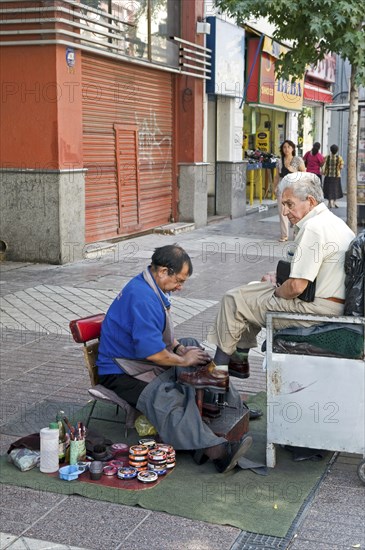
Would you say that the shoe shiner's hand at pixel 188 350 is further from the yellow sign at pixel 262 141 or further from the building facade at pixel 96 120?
the yellow sign at pixel 262 141

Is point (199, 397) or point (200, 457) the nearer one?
point (200, 457)

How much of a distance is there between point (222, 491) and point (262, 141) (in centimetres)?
1838

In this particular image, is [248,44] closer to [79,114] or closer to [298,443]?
[79,114]

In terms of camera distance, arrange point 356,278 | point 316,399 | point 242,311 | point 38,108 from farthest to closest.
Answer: point 38,108, point 242,311, point 356,278, point 316,399

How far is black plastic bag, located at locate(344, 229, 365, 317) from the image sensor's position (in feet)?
14.8

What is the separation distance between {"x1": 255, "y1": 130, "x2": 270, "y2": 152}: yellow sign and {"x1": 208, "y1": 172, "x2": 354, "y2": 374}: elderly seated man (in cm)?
1720

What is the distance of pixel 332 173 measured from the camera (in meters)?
17.8

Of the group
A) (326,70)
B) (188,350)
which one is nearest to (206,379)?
(188,350)

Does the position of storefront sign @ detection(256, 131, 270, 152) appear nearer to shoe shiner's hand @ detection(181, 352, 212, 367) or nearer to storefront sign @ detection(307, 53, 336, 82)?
storefront sign @ detection(307, 53, 336, 82)

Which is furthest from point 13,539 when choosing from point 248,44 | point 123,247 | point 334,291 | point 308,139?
point 308,139

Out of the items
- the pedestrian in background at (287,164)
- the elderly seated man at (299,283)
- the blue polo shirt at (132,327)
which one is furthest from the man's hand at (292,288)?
the pedestrian in background at (287,164)

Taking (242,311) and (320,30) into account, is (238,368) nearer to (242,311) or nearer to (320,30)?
(242,311)

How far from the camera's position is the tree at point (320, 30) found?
12.3 metres

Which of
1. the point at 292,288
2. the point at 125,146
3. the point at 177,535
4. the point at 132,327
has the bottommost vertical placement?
the point at 177,535
